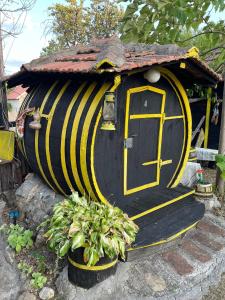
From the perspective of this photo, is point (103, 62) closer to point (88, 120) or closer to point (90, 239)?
point (88, 120)

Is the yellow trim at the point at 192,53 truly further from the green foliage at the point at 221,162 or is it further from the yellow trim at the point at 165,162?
the green foliage at the point at 221,162

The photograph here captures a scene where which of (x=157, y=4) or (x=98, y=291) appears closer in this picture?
(x=98, y=291)

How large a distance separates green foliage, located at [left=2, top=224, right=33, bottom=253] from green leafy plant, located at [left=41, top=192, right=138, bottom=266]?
77cm

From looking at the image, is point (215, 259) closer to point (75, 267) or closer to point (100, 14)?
point (75, 267)

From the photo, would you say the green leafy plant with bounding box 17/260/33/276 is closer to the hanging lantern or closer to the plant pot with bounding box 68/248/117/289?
the plant pot with bounding box 68/248/117/289

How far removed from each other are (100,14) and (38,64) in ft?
65.3

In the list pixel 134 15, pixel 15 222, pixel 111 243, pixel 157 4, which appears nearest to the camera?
pixel 111 243

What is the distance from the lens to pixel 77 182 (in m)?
3.99

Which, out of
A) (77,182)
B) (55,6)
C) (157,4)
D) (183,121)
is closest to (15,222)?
(77,182)

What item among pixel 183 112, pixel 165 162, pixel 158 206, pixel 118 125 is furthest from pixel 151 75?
pixel 158 206

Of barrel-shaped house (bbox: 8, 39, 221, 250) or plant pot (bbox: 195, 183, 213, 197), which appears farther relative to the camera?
plant pot (bbox: 195, 183, 213, 197)

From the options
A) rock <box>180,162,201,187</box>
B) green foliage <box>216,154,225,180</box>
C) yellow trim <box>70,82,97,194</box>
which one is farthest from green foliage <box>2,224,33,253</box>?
green foliage <box>216,154,225,180</box>

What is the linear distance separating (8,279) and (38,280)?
452 mm

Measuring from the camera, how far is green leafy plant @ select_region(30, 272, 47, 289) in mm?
3430
